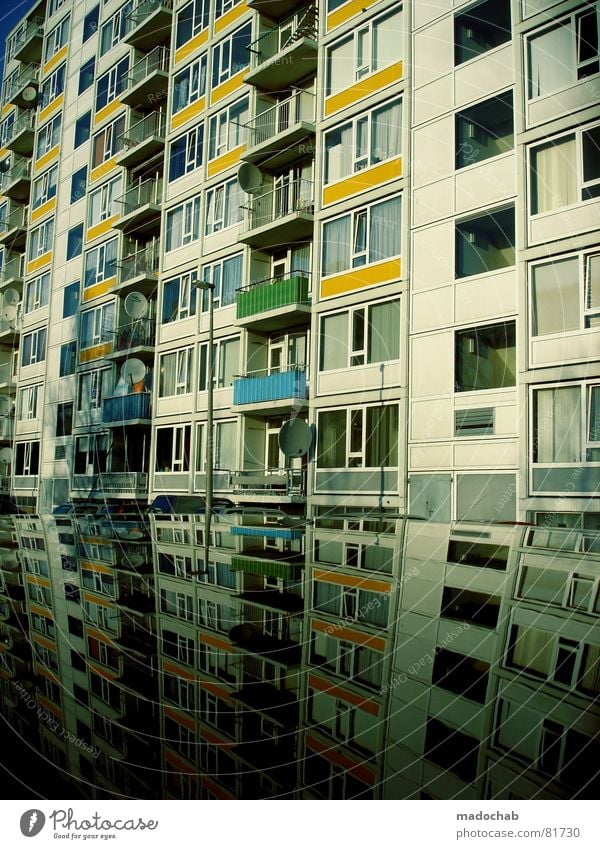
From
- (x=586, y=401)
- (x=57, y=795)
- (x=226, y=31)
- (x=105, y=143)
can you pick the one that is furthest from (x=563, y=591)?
(x=105, y=143)

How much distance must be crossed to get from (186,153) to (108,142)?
14.1 ft

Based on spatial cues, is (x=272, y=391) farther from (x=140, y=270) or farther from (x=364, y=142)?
(x=140, y=270)

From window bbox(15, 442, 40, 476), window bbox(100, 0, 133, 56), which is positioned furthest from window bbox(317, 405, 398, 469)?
window bbox(100, 0, 133, 56)

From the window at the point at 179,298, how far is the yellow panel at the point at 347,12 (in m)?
6.42

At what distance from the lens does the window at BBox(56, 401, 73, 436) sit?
71.5 ft

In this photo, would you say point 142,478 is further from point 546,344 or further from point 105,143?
point 546,344

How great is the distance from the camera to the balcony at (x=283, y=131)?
15102mm

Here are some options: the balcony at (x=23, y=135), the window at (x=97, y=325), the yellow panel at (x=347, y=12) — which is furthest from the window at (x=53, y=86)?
the yellow panel at (x=347, y=12)

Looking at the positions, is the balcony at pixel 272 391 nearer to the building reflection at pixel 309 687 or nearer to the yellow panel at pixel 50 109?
the building reflection at pixel 309 687

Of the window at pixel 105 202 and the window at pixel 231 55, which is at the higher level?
the window at pixel 231 55

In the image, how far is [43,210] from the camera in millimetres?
22141

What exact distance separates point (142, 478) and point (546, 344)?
39.1 feet

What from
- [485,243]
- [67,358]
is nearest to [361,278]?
[485,243]

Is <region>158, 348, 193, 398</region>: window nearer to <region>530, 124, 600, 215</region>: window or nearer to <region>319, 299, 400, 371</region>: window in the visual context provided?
<region>319, 299, 400, 371</region>: window
